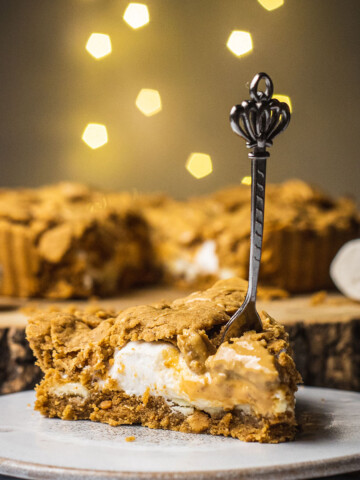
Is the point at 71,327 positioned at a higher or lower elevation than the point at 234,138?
lower

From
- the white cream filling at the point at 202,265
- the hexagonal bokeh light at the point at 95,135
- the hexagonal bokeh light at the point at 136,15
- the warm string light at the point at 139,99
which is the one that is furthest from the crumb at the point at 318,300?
the hexagonal bokeh light at the point at 136,15

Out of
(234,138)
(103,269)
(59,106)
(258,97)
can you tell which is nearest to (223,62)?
(234,138)

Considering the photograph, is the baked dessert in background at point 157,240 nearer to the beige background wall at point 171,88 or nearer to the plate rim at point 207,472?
the beige background wall at point 171,88

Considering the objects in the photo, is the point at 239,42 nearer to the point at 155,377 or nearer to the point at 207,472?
the point at 155,377

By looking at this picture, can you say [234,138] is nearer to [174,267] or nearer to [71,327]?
[174,267]

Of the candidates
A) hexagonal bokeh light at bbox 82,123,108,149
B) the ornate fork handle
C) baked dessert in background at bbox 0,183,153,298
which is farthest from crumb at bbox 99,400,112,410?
hexagonal bokeh light at bbox 82,123,108,149

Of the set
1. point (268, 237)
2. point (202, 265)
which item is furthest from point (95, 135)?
point (268, 237)

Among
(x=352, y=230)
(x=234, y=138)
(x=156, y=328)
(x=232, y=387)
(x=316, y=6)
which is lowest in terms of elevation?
(x=232, y=387)

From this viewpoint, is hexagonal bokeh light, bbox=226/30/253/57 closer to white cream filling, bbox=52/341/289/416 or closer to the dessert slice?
the dessert slice
